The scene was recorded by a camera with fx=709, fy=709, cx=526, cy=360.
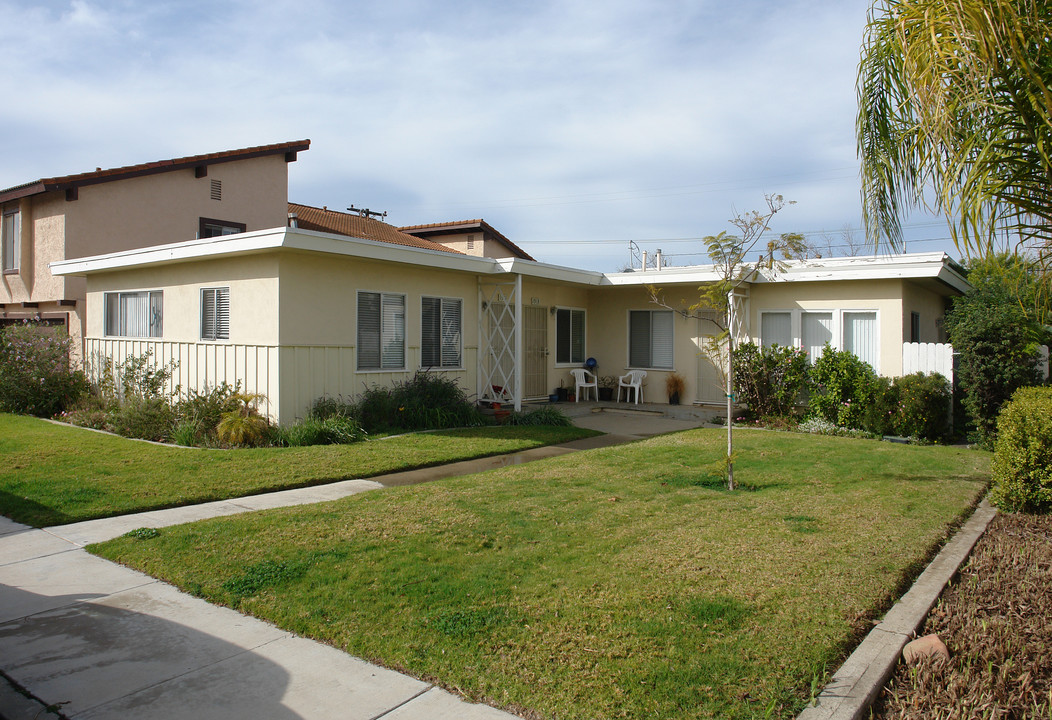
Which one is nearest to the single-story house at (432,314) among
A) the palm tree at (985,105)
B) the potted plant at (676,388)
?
the potted plant at (676,388)

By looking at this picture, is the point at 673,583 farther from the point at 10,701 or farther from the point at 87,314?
the point at 87,314

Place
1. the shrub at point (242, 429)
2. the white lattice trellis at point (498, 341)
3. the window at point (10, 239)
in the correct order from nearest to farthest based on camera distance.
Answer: the shrub at point (242, 429) → the white lattice trellis at point (498, 341) → the window at point (10, 239)

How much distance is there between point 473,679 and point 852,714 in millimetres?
1871

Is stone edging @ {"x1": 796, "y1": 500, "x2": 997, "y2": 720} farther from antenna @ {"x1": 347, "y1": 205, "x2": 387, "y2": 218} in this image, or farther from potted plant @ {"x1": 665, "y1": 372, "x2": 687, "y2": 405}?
antenna @ {"x1": 347, "y1": 205, "x2": 387, "y2": 218}

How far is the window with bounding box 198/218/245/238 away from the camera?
19297mm

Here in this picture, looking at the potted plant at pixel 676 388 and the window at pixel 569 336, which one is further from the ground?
the window at pixel 569 336

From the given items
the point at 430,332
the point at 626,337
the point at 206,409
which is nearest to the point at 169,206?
the point at 430,332

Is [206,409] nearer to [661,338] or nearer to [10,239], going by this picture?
[661,338]

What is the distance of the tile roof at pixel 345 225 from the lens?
71.6ft

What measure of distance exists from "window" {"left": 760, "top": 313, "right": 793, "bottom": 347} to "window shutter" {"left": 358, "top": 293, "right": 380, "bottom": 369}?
27.2ft

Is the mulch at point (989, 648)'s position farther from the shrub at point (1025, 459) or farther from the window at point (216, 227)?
the window at point (216, 227)

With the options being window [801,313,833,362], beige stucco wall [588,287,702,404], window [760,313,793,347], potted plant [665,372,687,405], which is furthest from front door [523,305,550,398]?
window [801,313,833,362]

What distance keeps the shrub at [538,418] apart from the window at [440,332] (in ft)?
5.69

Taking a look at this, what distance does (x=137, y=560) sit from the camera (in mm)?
5613
